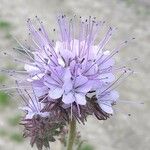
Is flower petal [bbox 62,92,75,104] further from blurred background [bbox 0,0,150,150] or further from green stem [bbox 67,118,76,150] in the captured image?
blurred background [bbox 0,0,150,150]

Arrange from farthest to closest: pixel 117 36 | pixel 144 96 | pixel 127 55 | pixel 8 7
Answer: pixel 8 7 → pixel 117 36 → pixel 127 55 → pixel 144 96

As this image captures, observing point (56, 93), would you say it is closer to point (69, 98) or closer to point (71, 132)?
point (69, 98)

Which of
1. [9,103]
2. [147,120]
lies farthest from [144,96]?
[9,103]

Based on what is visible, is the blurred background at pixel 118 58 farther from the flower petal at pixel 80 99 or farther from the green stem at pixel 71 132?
the flower petal at pixel 80 99

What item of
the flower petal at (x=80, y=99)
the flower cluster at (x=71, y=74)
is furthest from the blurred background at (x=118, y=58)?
the flower petal at (x=80, y=99)

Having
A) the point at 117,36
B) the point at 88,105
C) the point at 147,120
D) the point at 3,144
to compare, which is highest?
the point at 117,36

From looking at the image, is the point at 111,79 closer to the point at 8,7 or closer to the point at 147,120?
the point at 147,120

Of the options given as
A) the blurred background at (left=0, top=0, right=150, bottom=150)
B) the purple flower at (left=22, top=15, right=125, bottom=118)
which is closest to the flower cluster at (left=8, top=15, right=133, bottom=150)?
the purple flower at (left=22, top=15, right=125, bottom=118)
